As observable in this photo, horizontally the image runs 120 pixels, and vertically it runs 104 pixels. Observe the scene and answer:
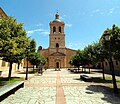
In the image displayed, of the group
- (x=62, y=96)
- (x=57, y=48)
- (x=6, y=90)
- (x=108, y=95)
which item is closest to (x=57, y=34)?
(x=57, y=48)

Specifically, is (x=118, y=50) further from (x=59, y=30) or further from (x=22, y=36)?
(x=59, y=30)

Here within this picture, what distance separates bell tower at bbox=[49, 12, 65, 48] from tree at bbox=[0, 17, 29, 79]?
45.8 metres

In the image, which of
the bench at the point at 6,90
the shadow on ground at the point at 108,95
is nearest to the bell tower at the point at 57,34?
the shadow on ground at the point at 108,95

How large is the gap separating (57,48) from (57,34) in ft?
20.2

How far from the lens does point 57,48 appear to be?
197 feet

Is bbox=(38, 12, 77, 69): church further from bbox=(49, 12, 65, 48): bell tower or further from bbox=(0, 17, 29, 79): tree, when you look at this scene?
bbox=(0, 17, 29, 79): tree

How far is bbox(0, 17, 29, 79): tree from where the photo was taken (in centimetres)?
1088

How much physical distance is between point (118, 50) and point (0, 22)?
10.7 meters

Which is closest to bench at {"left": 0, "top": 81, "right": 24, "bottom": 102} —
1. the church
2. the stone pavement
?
the stone pavement

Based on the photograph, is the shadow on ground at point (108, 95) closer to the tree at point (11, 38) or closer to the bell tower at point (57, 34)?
the tree at point (11, 38)

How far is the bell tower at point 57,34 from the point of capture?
5953 cm

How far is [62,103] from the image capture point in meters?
6.21

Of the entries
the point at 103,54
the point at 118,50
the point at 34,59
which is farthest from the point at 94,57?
the point at 34,59

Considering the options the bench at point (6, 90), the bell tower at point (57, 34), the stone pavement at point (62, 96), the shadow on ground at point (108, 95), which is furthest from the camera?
the bell tower at point (57, 34)
